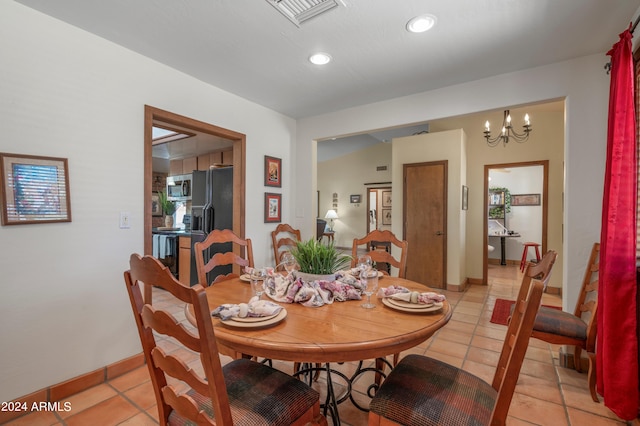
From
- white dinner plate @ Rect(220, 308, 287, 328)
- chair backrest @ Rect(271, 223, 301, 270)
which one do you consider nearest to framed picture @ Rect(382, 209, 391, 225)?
chair backrest @ Rect(271, 223, 301, 270)

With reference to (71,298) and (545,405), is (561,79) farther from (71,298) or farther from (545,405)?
(71,298)

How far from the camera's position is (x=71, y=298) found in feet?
6.30

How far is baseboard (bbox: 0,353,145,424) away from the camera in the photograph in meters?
1.71

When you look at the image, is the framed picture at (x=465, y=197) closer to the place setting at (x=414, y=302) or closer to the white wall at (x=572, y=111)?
the white wall at (x=572, y=111)

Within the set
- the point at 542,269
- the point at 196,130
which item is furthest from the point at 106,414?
the point at 542,269

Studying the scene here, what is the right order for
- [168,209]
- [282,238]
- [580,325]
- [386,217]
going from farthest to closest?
[386,217], [168,209], [282,238], [580,325]

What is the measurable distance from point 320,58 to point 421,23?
0.80 m

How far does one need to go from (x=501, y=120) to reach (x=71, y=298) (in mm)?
5837

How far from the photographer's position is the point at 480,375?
2141mm

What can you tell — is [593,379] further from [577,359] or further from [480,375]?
[480,375]

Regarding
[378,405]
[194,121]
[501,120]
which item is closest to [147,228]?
[194,121]

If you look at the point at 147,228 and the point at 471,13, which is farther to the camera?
the point at 147,228

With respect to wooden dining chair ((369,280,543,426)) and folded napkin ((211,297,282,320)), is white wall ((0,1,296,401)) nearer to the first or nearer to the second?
folded napkin ((211,297,282,320))

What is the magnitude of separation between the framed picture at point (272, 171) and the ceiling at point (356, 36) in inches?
37.4
